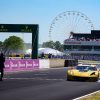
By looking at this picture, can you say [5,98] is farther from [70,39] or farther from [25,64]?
[70,39]

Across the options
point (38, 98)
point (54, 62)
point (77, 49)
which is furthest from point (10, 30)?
point (77, 49)

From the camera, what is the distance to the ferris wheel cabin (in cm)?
15838

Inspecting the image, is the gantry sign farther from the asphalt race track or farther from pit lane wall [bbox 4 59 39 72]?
the asphalt race track

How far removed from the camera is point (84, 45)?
160750 mm

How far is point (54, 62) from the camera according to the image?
58.2 m

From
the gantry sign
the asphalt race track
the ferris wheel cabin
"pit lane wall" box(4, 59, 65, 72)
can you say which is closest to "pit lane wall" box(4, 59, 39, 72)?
"pit lane wall" box(4, 59, 65, 72)

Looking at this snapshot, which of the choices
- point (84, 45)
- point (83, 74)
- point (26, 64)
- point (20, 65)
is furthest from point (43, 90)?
point (84, 45)

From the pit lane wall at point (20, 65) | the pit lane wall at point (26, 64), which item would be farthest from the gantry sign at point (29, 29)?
the pit lane wall at point (20, 65)

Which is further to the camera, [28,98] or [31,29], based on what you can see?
[31,29]

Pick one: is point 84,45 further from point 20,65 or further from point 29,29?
point 20,65

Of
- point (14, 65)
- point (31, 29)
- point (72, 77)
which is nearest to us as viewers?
point (72, 77)

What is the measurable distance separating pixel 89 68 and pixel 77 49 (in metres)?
137

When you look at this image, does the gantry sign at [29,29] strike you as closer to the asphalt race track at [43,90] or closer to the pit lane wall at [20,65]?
the pit lane wall at [20,65]

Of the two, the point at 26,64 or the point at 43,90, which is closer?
the point at 43,90
